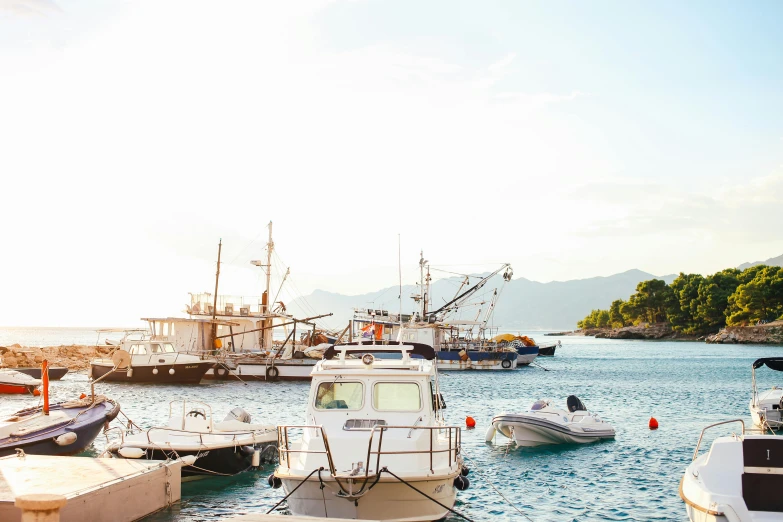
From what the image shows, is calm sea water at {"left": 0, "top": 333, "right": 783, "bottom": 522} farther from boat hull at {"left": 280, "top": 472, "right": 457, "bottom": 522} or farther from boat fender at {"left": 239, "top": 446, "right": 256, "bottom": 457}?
boat hull at {"left": 280, "top": 472, "right": 457, "bottom": 522}

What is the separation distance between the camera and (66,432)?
64.7 ft

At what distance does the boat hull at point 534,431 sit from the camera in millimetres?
25328

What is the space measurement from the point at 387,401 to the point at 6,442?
9811mm

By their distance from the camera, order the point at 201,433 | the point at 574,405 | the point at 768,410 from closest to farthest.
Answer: the point at 201,433
the point at 574,405
the point at 768,410

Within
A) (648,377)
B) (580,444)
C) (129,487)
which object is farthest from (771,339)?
(129,487)

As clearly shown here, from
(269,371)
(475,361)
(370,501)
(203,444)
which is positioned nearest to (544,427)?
(203,444)

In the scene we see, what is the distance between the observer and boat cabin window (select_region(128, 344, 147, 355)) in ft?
162

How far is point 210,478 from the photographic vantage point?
1906 centimetres

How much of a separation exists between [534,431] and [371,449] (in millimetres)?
13508

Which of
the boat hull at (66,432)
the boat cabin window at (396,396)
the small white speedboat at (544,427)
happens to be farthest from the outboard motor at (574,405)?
the boat hull at (66,432)

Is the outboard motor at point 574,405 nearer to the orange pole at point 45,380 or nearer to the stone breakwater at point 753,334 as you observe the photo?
the orange pole at point 45,380

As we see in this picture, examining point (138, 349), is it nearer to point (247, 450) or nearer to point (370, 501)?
point (247, 450)

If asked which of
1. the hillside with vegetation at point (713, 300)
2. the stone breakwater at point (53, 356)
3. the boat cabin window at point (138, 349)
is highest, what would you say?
the hillside with vegetation at point (713, 300)

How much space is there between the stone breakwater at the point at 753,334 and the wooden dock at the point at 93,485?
138m
